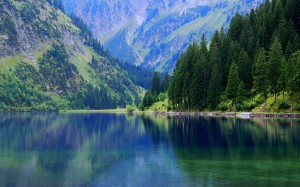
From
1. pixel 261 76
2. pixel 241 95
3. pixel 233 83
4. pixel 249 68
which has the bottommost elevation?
pixel 241 95

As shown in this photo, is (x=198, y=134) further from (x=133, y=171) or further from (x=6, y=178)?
(x=6, y=178)

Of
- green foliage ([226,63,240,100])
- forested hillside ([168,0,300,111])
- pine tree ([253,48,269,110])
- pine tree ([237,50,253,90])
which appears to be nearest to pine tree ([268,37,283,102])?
forested hillside ([168,0,300,111])

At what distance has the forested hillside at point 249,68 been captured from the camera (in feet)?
430

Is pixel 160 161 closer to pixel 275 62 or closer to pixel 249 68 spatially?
pixel 275 62

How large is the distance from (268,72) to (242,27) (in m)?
46.4

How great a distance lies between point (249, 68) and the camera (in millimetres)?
153875

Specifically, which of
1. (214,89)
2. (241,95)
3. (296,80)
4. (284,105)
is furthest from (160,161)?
(214,89)

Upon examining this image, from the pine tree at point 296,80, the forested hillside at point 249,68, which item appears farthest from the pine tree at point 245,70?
the pine tree at point 296,80

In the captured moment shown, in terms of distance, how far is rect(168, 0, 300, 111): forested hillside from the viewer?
5157 inches

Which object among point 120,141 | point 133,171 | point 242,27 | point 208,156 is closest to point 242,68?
point 242,27

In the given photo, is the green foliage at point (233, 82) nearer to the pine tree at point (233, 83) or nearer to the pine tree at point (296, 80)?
the pine tree at point (233, 83)

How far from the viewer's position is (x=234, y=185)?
36594 mm

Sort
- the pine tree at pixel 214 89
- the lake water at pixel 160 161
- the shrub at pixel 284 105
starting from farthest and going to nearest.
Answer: the pine tree at pixel 214 89 → the shrub at pixel 284 105 → the lake water at pixel 160 161

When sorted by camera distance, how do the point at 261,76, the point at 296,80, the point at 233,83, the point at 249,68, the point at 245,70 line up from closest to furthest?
the point at 296,80
the point at 261,76
the point at 233,83
the point at 245,70
the point at 249,68
